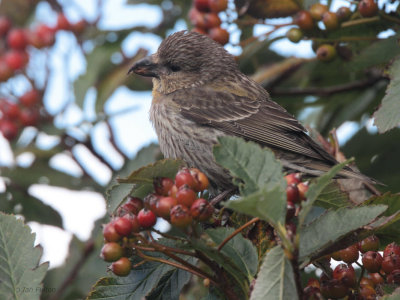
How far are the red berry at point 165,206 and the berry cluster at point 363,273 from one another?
54 cm

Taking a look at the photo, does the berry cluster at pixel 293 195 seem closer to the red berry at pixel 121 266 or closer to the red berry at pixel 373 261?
the red berry at pixel 373 261

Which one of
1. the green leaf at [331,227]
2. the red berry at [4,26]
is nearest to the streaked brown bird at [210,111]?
the green leaf at [331,227]

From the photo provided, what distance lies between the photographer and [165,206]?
6.97 ft

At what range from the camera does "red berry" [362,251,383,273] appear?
2.28 m

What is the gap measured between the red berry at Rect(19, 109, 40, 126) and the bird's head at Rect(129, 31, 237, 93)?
94 centimetres

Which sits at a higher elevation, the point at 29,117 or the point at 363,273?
the point at 363,273

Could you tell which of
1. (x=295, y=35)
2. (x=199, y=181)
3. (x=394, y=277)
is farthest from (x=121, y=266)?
(x=295, y=35)

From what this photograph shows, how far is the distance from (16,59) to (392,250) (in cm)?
391

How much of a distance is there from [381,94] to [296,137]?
0.66 m

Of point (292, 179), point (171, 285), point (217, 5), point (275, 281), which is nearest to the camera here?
point (275, 281)

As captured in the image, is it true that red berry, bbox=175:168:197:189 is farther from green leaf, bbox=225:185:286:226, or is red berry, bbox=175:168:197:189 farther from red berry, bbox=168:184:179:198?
→ green leaf, bbox=225:185:286:226

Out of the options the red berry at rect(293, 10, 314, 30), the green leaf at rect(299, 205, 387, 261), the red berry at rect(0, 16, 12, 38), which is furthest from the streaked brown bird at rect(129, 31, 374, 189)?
the red berry at rect(0, 16, 12, 38)

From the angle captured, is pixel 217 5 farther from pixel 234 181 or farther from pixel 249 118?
pixel 234 181

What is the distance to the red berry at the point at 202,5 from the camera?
3916mm
